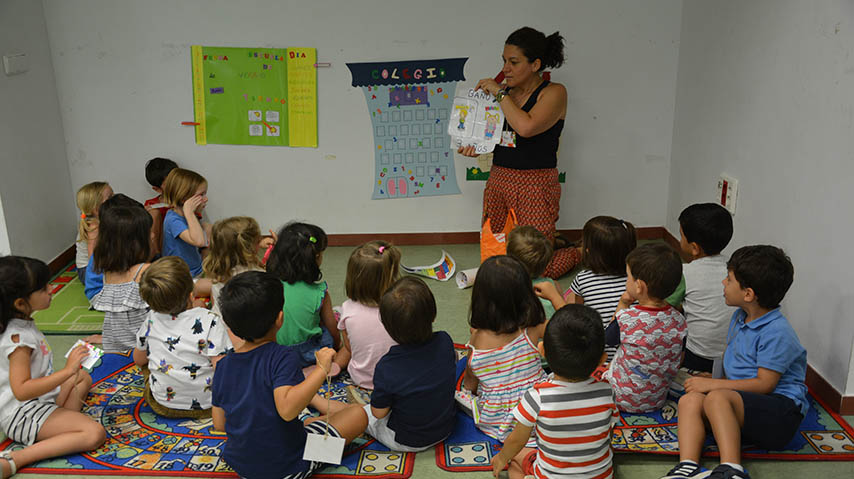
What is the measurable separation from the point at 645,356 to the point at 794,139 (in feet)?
4.37

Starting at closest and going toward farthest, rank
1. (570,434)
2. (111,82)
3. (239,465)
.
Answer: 1. (570,434)
2. (239,465)
3. (111,82)

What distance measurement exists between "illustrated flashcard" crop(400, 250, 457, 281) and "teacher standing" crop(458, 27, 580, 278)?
14.7 inches

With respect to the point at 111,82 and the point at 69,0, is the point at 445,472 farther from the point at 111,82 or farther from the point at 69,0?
the point at 69,0

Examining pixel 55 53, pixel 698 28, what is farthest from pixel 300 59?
pixel 698 28

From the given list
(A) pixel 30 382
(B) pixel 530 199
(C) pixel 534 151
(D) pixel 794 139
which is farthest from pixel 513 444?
(C) pixel 534 151

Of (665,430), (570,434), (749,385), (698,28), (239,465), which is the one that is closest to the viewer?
(570,434)

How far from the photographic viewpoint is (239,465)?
2514 millimetres

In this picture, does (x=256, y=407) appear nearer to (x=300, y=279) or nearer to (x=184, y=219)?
(x=300, y=279)

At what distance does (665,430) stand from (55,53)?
431 centimetres

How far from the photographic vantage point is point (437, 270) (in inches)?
181

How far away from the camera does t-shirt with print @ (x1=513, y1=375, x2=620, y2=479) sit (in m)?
2.30

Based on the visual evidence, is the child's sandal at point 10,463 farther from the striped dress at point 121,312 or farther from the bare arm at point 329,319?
the bare arm at point 329,319

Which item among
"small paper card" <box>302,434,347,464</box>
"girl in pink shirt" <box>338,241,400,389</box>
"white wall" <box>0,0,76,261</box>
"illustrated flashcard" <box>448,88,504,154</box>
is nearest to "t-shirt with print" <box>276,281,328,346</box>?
"girl in pink shirt" <box>338,241,400,389</box>

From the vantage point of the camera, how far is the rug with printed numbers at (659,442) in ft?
9.11
